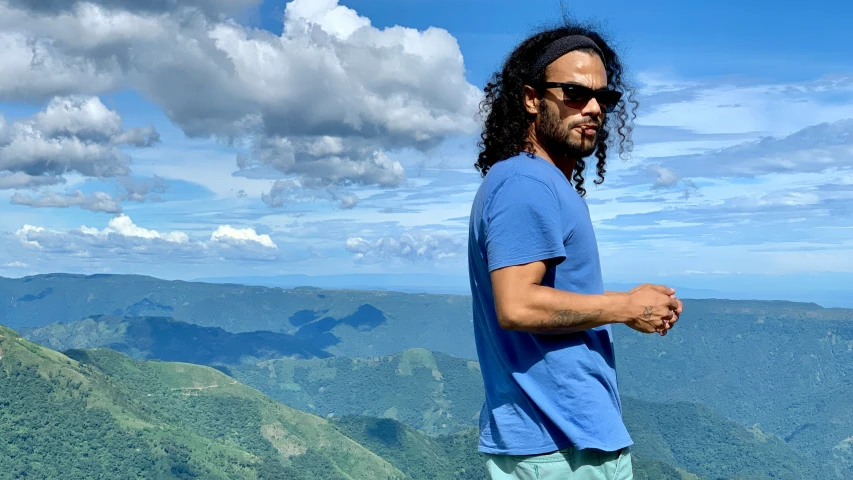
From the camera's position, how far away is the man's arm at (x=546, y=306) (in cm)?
374

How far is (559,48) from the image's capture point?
4340mm

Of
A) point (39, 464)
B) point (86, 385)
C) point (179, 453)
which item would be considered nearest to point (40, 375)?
point (86, 385)

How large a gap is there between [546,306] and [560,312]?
72mm

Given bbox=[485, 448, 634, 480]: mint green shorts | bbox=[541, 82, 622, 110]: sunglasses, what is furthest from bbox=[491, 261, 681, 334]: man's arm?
bbox=[541, 82, 622, 110]: sunglasses

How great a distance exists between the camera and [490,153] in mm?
4738

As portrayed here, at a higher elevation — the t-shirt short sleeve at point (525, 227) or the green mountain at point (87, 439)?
the t-shirt short sleeve at point (525, 227)

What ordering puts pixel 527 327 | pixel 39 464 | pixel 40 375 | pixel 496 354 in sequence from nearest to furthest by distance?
pixel 527 327 → pixel 496 354 → pixel 39 464 → pixel 40 375

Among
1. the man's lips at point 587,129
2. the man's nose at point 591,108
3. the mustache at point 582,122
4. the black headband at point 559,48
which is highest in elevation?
the black headband at point 559,48

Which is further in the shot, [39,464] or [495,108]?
[39,464]

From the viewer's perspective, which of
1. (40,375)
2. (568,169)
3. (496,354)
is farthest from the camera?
(40,375)

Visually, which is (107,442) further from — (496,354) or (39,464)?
(496,354)

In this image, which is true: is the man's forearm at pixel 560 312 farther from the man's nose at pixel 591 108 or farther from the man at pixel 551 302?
the man's nose at pixel 591 108


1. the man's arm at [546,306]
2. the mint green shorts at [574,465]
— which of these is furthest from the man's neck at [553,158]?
the mint green shorts at [574,465]

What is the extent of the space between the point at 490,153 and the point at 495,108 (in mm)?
270
